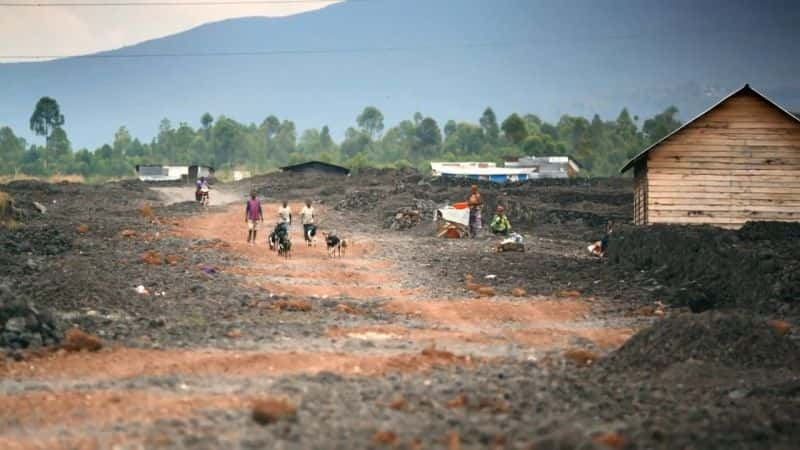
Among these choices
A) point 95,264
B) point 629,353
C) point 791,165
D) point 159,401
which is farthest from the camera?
point 791,165

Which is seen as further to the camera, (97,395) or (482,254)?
(482,254)

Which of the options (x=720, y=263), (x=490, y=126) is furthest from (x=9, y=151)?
(x=720, y=263)

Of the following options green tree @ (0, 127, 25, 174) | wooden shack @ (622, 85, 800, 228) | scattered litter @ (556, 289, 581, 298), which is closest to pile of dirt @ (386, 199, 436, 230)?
wooden shack @ (622, 85, 800, 228)

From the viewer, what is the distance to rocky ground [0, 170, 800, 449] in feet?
32.4

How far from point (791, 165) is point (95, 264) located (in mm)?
21212

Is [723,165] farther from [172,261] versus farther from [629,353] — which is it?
[629,353]

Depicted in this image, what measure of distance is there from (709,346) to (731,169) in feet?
64.4

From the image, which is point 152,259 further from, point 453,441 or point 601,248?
point 453,441

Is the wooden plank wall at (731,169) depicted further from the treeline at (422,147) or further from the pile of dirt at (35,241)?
the treeline at (422,147)

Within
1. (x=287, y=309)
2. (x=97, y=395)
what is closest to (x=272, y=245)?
(x=287, y=309)

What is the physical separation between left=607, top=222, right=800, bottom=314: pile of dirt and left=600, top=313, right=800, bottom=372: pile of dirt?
15.9 ft

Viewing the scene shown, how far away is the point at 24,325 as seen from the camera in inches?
584

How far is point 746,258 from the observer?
20734 mm

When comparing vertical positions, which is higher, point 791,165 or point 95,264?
point 791,165
